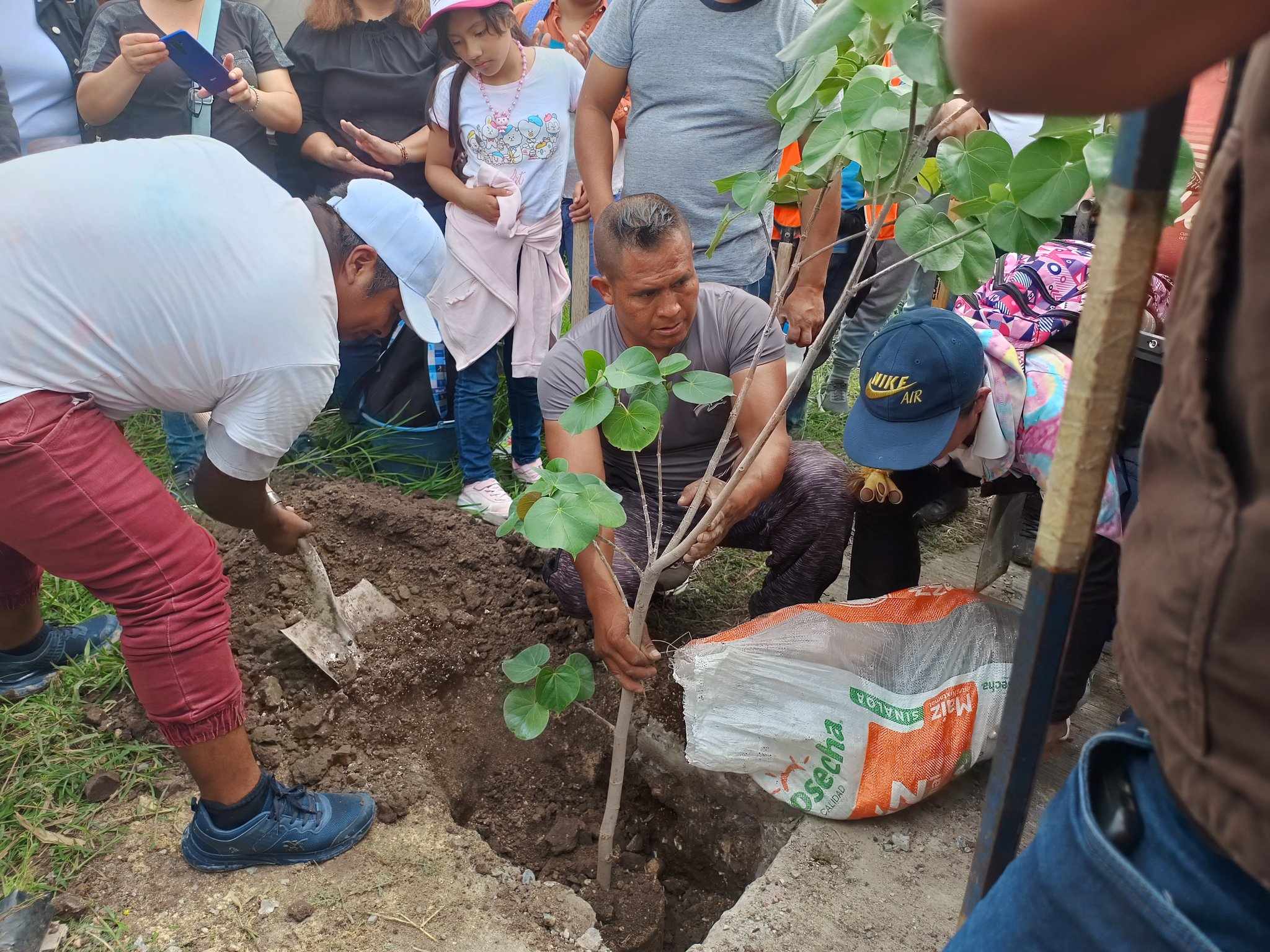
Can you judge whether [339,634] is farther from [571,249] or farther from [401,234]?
[571,249]

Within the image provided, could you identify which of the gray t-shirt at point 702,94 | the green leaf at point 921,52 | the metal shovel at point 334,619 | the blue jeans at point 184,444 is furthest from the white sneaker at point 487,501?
the green leaf at point 921,52

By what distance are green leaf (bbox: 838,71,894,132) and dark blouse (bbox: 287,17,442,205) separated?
7.40 feet

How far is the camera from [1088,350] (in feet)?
2.62

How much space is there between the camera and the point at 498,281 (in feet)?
10.5

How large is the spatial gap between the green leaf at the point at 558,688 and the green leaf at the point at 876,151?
1.09 meters

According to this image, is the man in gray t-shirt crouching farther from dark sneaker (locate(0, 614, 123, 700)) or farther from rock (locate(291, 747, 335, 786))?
dark sneaker (locate(0, 614, 123, 700))

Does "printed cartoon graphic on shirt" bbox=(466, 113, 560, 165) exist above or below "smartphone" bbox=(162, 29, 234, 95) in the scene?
below

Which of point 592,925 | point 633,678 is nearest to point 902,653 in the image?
point 633,678

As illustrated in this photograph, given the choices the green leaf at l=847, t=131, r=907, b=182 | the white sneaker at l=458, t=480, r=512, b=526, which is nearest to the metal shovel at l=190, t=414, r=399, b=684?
the white sneaker at l=458, t=480, r=512, b=526

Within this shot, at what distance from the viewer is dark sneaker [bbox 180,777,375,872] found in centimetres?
189

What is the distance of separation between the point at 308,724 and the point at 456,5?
2212 millimetres

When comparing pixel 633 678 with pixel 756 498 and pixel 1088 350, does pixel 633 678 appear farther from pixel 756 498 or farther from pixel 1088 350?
pixel 1088 350

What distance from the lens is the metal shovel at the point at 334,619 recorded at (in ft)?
8.02

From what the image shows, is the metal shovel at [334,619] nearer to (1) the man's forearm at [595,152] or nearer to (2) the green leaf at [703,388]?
(2) the green leaf at [703,388]
